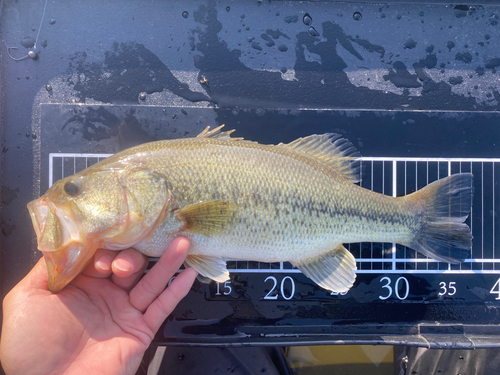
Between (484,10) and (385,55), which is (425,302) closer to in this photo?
(385,55)

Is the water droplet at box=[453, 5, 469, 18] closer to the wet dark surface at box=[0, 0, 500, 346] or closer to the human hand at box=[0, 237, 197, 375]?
the wet dark surface at box=[0, 0, 500, 346]

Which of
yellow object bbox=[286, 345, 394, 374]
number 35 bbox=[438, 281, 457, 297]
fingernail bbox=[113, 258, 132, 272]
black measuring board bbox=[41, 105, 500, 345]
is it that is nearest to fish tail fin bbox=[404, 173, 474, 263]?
black measuring board bbox=[41, 105, 500, 345]

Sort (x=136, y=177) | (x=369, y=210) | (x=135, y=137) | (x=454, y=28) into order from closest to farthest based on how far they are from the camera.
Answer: (x=136, y=177)
(x=369, y=210)
(x=135, y=137)
(x=454, y=28)

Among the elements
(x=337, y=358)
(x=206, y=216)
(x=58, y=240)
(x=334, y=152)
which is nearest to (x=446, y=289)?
(x=337, y=358)

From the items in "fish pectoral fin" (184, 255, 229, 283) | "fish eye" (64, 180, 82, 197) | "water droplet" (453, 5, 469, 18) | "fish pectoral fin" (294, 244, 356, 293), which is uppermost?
"water droplet" (453, 5, 469, 18)

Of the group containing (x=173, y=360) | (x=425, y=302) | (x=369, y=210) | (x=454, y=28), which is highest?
(x=454, y=28)

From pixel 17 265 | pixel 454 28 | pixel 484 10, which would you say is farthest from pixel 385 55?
pixel 17 265
